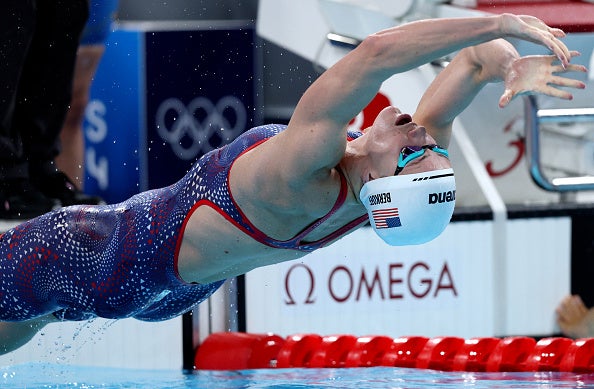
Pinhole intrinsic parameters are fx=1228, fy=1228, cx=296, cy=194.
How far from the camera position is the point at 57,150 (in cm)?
497

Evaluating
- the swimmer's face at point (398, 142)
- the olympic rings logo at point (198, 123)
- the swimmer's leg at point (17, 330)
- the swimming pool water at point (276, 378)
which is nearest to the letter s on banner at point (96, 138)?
the olympic rings logo at point (198, 123)

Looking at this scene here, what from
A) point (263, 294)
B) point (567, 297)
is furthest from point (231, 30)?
point (567, 297)

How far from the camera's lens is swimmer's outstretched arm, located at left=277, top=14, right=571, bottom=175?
2652 mm

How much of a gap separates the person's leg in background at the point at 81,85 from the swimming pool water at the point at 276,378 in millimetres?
1128

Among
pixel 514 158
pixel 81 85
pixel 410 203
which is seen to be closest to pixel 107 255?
pixel 410 203

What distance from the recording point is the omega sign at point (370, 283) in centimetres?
464

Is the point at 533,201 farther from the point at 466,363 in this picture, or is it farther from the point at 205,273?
the point at 205,273

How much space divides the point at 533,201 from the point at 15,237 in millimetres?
2705

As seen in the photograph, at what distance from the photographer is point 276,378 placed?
3867 millimetres

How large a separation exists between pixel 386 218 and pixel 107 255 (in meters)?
0.83

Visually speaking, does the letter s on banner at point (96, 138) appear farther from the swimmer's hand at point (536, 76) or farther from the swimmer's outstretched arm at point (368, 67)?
the swimmer's hand at point (536, 76)

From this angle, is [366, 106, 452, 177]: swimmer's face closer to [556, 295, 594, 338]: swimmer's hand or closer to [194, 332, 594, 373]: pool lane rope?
[194, 332, 594, 373]: pool lane rope

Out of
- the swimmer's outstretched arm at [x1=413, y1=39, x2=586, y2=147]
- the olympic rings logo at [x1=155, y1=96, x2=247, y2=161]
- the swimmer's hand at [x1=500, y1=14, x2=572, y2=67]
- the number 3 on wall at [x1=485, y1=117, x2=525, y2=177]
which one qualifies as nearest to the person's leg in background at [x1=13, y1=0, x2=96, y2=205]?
the olympic rings logo at [x1=155, y1=96, x2=247, y2=161]

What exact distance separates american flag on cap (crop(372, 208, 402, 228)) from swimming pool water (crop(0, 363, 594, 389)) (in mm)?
721
